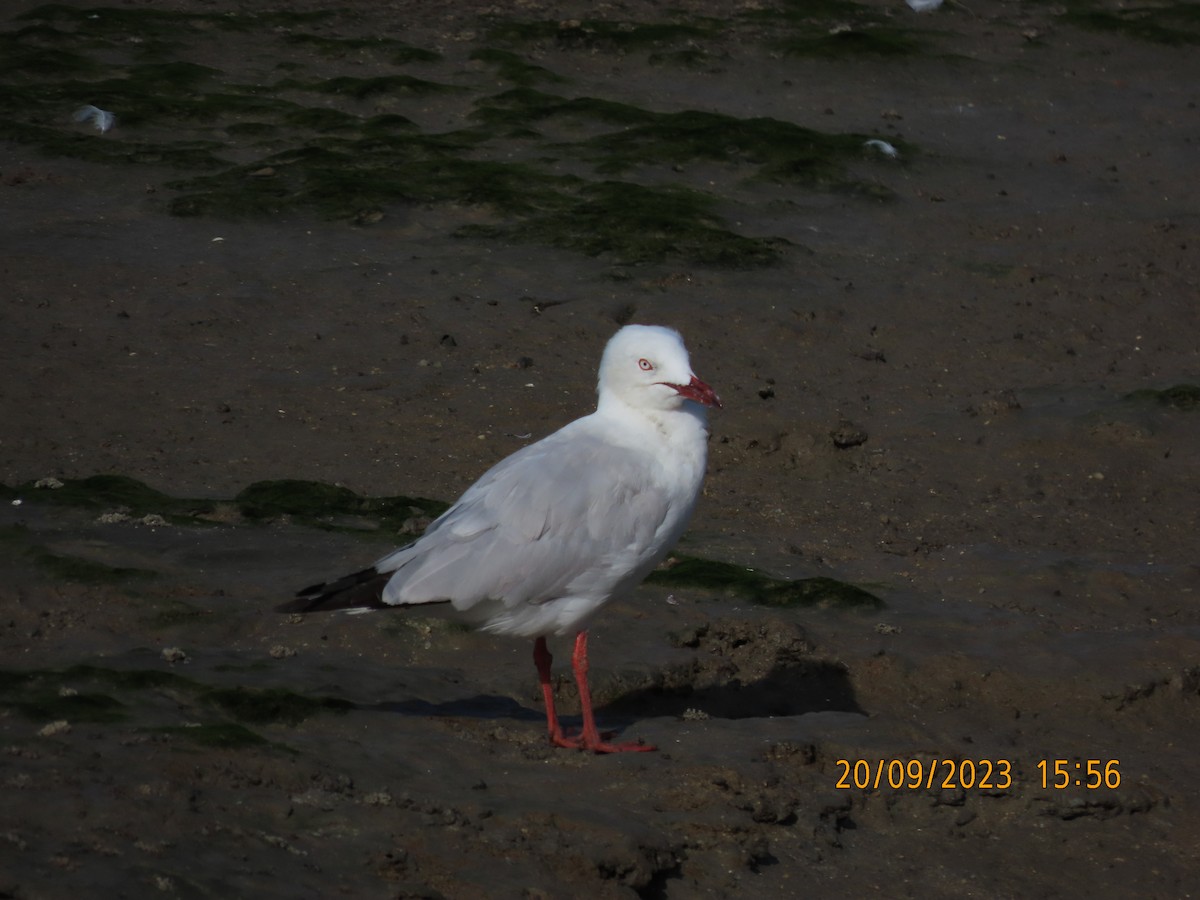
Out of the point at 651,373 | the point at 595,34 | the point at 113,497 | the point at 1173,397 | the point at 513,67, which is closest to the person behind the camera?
the point at 651,373

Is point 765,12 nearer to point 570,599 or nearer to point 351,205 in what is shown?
point 351,205

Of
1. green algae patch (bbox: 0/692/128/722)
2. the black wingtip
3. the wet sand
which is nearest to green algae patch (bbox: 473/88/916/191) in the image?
the wet sand

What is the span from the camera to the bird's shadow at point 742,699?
7.00 metres

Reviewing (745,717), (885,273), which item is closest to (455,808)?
(745,717)

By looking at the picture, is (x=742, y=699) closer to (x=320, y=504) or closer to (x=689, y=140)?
(x=320, y=504)

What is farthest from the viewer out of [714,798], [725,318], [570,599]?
[725,318]

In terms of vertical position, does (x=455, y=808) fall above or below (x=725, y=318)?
above

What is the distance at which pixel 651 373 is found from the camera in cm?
666

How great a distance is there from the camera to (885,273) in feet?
41.5

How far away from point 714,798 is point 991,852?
1.11 meters

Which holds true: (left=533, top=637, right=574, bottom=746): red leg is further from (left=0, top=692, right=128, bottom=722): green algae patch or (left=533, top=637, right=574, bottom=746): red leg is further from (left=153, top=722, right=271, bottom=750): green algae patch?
(left=0, top=692, right=128, bottom=722): green algae patch

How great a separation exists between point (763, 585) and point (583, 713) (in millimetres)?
1851

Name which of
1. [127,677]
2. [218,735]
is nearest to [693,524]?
[127,677]

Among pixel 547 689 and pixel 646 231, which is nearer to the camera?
pixel 547 689
